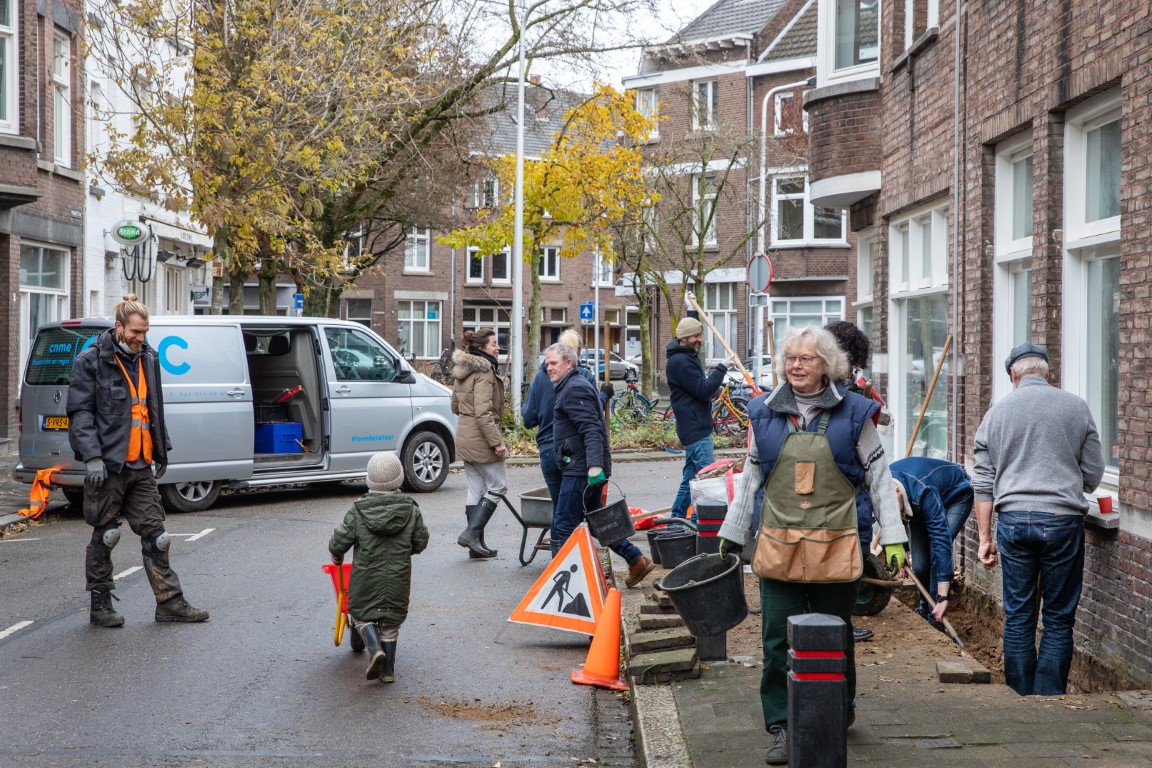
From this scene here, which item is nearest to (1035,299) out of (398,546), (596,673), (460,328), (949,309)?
(949,309)

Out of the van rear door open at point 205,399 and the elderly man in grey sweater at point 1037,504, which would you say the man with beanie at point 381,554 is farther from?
the van rear door open at point 205,399

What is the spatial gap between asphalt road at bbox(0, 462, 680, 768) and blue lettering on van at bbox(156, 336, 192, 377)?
2.69 metres

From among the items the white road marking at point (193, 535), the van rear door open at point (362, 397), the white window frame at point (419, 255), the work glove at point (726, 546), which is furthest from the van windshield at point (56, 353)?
the white window frame at point (419, 255)

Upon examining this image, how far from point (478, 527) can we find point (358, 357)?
15.4 ft

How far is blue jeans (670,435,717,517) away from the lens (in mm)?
10795

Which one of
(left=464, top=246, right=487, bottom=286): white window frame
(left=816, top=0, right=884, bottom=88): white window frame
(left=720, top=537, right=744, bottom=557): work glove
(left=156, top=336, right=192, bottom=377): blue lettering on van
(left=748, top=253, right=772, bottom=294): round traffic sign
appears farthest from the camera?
(left=464, top=246, right=487, bottom=286): white window frame

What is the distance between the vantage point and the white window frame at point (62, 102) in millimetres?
21406

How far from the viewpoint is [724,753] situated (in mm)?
5070

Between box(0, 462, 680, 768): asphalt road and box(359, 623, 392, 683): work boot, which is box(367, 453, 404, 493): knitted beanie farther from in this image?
box(0, 462, 680, 768): asphalt road

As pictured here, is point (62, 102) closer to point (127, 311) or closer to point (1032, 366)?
point (127, 311)

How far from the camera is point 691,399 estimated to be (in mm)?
10867

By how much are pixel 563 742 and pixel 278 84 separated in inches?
581

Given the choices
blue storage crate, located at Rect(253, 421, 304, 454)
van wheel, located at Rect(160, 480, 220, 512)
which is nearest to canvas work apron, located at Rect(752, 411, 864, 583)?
van wheel, located at Rect(160, 480, 220, 512)

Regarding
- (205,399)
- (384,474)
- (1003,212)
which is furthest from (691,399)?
(205,399)
